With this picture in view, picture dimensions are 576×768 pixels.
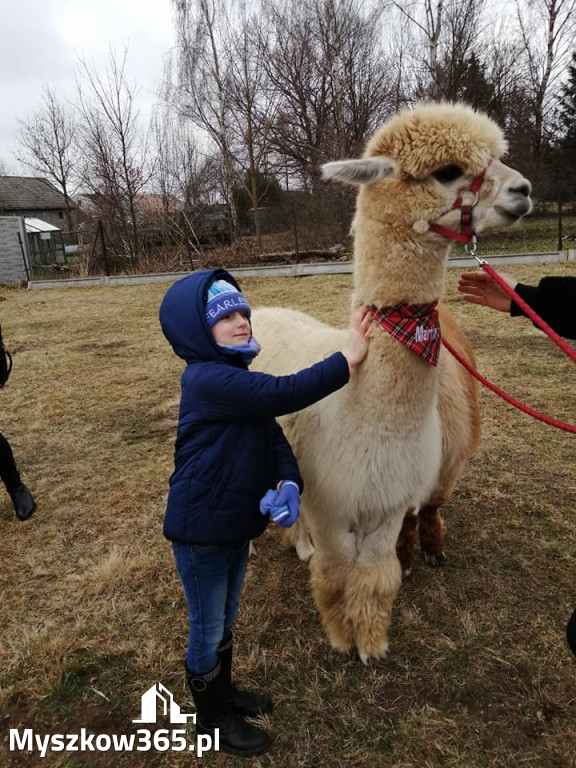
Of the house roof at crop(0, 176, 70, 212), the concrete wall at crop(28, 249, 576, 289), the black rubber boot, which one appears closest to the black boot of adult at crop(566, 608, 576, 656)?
the black rubber boot

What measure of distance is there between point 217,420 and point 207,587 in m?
0.51

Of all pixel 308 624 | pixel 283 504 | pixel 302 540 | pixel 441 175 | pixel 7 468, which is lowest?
pixel 308 624

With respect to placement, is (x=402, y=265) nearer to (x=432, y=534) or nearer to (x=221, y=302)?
(x=221, y=302)

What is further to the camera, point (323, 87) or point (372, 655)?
point (323, 87)

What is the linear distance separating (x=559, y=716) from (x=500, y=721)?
196mm

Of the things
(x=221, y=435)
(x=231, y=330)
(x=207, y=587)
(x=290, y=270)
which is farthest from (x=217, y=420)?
(x=290, y=270)

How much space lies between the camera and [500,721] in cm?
181

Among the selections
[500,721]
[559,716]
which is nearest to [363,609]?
[500,721]

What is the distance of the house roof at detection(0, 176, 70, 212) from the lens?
3603 cm

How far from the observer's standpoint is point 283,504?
58.9 inches

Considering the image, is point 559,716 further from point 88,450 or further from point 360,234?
point 88,450

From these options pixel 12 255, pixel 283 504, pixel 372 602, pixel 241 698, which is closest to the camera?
pixel 283 504

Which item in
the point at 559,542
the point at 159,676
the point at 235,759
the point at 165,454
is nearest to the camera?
the point at 235,759

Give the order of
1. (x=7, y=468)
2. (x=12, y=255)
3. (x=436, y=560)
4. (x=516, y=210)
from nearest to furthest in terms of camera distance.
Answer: (x=516, y=210)
(x=436, y=560)
(x=7, y=468)
(x=12, y=255)
